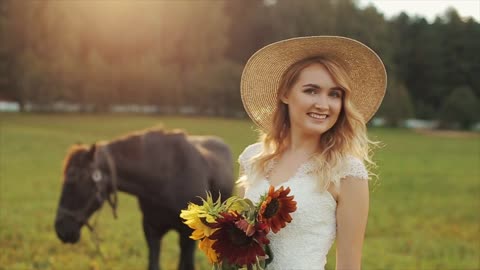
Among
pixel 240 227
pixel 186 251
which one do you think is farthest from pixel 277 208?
pixel 186 251

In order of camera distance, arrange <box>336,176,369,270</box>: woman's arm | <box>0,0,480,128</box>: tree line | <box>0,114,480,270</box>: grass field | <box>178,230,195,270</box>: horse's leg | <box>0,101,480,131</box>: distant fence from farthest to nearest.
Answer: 1. <box>0,0,480,128</box>: tree line
2. <box>0,101,480,131</box>: distant fence
3. <box>0,114,480,270</box>: grass field
4. <box>178,230,195,270</box>: horse's leg
5. <box>336,176,369,270</box>: woman's arm

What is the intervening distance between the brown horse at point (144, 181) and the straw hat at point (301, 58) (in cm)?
273

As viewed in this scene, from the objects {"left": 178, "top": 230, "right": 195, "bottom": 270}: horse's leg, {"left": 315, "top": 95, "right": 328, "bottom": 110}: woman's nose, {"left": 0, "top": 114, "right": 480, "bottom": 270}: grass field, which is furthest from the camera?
{"left": 0, "top": 114, "right": 480, "bottom": 270}: grass field

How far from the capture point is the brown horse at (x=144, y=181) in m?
5.32

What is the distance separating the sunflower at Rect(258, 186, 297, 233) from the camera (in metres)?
2.19

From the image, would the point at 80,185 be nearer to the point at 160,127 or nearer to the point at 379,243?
the point at 160,127


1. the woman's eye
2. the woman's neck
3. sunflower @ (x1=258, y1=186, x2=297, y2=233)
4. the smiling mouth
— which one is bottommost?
sunflower @ (x1=258, y1=186, x2=297, y2=233)

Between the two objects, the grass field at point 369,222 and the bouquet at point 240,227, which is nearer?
the bouquet at point 240,227

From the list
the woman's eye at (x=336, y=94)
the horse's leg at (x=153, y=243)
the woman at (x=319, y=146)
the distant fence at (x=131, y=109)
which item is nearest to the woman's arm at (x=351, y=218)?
the woman at (x=319, y=146)

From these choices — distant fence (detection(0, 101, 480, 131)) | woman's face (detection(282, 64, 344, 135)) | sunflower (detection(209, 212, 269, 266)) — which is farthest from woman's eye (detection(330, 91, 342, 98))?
distant fence (detection(0, 101, 480, 131))

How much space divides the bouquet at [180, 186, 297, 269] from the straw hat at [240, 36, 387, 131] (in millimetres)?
686

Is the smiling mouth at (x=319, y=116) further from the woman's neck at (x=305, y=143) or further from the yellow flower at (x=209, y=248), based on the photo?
the yellow flower at (x=209, y=248)

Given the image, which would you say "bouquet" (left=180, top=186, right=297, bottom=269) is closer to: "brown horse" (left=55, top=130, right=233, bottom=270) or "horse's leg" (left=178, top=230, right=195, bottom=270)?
"brown horse" (left=55, top=130, right=233, bottom=270)

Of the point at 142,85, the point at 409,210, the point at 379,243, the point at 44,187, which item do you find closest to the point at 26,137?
the point at 44,187
